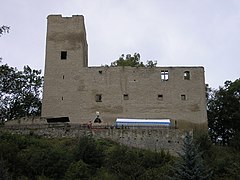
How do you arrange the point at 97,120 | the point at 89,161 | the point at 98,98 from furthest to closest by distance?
the point at 98,98 → the point at 97,120 → the point at 89,161

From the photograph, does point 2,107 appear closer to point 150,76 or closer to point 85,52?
point 85,52

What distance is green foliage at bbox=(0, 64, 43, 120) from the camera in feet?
158

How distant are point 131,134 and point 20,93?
17.5 metres

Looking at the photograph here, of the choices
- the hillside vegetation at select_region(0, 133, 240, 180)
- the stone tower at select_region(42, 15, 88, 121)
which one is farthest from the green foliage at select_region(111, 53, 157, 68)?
the hillside vegetation at select_region(0, 133, 240, 180)

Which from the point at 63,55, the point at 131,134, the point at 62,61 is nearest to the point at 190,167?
the point at 131,134

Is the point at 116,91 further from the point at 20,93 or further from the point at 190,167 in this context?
the point at 190,167

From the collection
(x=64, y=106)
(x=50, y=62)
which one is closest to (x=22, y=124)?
(x=64, y=106)

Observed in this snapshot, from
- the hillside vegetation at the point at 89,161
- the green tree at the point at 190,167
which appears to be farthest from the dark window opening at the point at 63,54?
the green tree at the point at 190,167

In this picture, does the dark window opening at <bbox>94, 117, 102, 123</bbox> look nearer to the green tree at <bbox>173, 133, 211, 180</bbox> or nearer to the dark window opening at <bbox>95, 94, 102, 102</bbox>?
the dark window opening at <bbox>95, 94, 102, 102</bbox>

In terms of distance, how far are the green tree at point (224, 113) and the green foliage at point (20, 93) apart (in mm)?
17341

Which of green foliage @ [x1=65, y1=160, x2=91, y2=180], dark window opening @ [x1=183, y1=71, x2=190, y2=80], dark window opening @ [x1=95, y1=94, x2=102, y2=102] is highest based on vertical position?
dark window opening @ [x1=183, y1=71, x2=190, y2=80]

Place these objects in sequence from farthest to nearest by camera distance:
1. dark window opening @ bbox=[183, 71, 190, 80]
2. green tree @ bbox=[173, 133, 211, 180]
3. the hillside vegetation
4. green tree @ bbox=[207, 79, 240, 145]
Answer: green tree @ bbox=[207, 79, 240, 145] → dark window opening @ bbox=[183, 71, 190, 80] → the hillside vegetation → green tree @ bbox=[173, 133, 211, 180]

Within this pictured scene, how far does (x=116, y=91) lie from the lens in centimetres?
4362

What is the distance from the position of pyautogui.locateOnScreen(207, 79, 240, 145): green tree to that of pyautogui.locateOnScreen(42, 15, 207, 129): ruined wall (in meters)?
4.13
